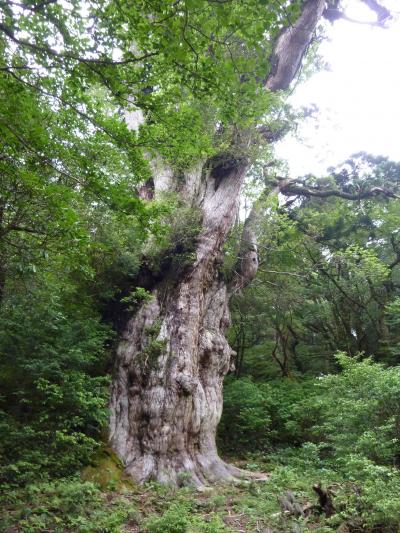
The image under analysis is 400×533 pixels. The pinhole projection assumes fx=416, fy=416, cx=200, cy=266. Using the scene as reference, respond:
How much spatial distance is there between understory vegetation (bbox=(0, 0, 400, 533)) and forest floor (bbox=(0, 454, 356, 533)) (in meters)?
0.03

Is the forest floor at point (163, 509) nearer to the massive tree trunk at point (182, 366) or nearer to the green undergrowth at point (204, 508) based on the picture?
the green undergrowth at point (204, 508)

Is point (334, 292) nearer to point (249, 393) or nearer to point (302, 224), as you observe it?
point (302, 224)

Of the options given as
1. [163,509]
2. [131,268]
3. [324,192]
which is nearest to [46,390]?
[163,509]

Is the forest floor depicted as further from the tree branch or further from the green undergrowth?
the tree branch

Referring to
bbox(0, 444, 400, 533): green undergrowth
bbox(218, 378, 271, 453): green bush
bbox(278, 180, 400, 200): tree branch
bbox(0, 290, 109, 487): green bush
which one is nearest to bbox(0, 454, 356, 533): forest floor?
Answer: bbox(0, 444, 400, 533): green undergrowth

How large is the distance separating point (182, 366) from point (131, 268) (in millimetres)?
2258

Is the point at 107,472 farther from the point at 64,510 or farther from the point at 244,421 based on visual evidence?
the point at 244,421

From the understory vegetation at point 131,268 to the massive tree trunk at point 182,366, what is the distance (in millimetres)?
146

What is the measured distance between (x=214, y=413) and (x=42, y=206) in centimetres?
520

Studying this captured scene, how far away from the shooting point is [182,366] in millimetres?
7539

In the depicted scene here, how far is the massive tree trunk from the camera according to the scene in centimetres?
687

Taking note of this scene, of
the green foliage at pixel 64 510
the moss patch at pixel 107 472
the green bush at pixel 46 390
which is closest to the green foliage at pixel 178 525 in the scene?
the green foliage at pixel 64 510

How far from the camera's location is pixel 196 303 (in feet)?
27.8

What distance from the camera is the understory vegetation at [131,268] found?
12.2 ft
